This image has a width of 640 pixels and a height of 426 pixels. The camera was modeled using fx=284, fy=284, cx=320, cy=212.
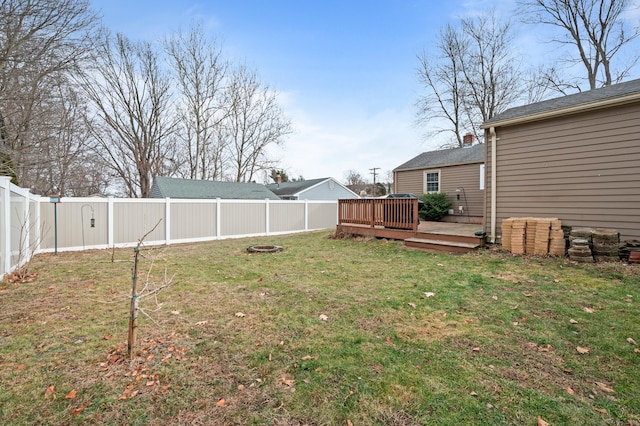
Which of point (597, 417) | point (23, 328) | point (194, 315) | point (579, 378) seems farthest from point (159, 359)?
point (579, 378)

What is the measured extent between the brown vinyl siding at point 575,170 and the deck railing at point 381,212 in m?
1.95

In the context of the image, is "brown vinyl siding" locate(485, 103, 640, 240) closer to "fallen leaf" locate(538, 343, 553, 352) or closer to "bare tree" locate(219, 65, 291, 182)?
"fallen leaf" locate(538, 343, 553, 352)

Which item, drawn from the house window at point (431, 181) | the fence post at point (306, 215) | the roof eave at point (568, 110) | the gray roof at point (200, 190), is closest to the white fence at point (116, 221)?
the fence post at point (306, 215)

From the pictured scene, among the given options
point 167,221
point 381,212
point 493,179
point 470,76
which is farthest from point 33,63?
point 470,76

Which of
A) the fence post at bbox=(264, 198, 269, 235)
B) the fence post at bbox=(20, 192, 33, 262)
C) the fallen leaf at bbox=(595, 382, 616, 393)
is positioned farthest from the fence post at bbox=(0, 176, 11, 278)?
the fence post at bbox=(264, 198, 269, 235)

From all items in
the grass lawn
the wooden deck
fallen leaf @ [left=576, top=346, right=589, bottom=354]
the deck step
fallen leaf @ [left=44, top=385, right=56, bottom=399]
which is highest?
the wooden deck

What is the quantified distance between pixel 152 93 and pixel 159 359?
21.8 m

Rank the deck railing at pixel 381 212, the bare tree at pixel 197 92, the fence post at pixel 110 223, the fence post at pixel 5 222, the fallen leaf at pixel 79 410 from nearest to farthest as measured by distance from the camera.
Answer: the fallen leaf at pixel 79 410 < the fence post at pixel 5 222 < the deck railing at pixel 381 212 < the fence post at pixel 110 223 < the bare tree at pixel 197 92

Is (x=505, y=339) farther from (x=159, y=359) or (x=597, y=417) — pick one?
(x=159, y=359)

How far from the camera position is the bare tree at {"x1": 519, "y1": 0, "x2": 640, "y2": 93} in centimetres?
1431

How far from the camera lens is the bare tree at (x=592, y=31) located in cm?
1431

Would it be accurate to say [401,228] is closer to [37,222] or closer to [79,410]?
[79,410]

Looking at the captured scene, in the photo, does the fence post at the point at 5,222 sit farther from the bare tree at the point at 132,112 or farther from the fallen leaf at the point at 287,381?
the bare tree at the point at 132,112

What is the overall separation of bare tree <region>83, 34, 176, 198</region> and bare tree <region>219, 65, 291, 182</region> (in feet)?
13.9
